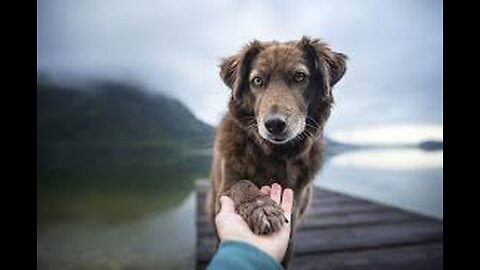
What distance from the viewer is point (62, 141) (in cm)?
231

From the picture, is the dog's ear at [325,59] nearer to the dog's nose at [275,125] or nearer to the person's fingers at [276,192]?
the dog's nose at [275,125]

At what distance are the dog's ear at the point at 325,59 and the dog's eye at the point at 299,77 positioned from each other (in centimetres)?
6

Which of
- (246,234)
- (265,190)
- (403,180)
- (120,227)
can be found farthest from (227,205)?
(403,180)

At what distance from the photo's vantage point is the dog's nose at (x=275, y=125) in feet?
6.61

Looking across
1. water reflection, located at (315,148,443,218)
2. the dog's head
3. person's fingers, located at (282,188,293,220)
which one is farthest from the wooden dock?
the dog's head

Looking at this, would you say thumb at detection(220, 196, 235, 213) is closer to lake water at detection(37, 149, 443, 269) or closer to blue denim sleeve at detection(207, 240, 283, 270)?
lake water at detection(37, 149, 443, 269)

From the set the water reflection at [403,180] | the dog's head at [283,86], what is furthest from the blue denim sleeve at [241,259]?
the water reflection at [403,180]

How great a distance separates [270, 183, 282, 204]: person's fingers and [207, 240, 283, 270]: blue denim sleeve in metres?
0.88

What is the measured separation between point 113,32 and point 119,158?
0.45m

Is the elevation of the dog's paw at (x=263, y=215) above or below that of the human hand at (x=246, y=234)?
below

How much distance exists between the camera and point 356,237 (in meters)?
2.41

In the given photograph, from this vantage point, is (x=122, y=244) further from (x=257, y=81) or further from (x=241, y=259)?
(x=241, y=259)

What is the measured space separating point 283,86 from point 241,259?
100 centimetres

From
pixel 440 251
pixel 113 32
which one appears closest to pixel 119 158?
pixel 113 32
